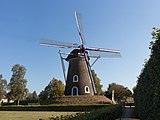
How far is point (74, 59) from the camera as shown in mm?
42750

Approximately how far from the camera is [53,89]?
66375mm

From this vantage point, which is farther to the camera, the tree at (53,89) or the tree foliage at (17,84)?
the tree at (53,89)

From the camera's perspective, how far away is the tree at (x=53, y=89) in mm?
65312

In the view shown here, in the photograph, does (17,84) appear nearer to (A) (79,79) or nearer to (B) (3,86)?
(B) (3,86)

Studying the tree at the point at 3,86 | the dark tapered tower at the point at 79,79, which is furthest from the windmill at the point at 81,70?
the tree at the point at 3,86

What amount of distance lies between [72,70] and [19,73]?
25.8 meters

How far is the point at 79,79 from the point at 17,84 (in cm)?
2662

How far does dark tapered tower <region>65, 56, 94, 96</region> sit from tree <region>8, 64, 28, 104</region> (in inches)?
950

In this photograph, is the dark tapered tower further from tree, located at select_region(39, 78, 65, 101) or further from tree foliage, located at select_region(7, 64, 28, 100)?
tree foliage, located at select_region(7, 64, 28, 100)

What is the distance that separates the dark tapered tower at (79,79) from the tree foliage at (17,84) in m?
24.1

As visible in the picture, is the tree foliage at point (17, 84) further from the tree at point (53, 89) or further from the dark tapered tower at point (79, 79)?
the dark tapered tower at point (79, 79)

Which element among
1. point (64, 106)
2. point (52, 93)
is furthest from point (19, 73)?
point (64, 106)

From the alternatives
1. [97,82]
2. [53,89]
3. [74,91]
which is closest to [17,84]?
[53,89]

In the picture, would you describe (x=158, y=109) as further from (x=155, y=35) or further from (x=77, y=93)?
(x=77, y=93)
